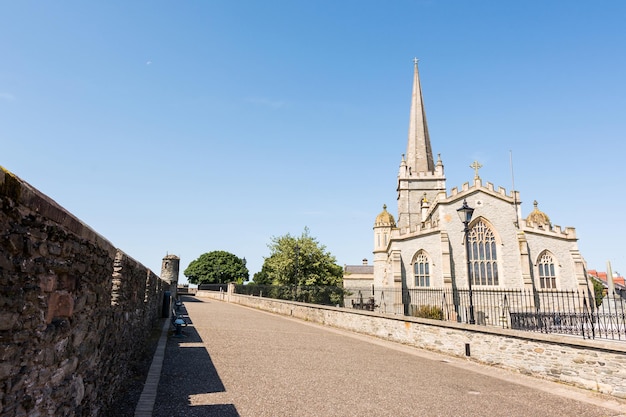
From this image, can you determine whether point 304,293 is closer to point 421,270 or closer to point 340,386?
point 421,270

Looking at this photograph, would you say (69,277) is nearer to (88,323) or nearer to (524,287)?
(88,323)

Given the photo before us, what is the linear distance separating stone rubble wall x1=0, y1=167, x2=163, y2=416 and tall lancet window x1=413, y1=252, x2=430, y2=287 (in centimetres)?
3366

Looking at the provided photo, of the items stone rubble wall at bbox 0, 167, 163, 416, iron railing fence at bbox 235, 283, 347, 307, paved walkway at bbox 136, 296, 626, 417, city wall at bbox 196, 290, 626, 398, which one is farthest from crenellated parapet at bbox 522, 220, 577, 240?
stone rubble wall at bbox 0, 167, 163, 416

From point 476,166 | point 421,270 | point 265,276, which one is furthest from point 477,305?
point 265,276

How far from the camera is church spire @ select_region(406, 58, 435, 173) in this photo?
175 ft

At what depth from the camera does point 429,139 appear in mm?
55688

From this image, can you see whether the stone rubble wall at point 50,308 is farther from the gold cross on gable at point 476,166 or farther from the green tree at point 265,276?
the green tree at point 265,276

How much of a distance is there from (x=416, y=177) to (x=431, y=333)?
41687mm

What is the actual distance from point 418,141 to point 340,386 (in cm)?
5086

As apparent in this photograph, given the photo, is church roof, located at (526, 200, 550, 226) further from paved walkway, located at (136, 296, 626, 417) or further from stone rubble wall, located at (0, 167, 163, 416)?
stone rubble wall, located at (0, 167, 163, 416)

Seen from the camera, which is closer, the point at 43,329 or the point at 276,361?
the point at 43,329

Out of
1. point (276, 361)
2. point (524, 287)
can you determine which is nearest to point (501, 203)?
point (524, 287)

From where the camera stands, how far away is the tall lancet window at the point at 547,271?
35.2m

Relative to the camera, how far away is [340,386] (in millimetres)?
7547
